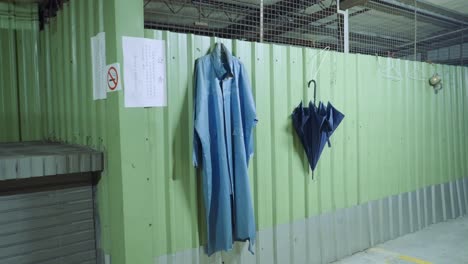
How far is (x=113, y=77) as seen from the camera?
1870 millimetres

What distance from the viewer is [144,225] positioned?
1955mm

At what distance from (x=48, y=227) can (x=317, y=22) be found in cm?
436

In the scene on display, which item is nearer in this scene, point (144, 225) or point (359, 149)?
point (144, 225)

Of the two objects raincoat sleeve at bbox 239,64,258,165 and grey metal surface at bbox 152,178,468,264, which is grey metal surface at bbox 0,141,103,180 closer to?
grey metal surface at bbox 152,178,468,264

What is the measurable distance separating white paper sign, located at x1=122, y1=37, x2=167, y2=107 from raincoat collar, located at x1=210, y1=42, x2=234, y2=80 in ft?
1.65

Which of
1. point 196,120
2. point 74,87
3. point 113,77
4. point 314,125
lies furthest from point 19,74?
point 314,125

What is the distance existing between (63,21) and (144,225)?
1.71m

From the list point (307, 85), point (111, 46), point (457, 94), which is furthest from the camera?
point (457, 94)

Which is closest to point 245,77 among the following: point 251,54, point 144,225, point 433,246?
point 251,54

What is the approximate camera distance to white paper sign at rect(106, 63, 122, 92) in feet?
6.03

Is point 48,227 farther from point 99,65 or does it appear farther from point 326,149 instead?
point 326,149

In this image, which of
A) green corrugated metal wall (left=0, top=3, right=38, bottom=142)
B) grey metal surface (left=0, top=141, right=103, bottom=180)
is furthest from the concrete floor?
green corrugated metal wall (left=0, top=3, right=38, bottom=142)

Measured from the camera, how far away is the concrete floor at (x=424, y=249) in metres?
3.40

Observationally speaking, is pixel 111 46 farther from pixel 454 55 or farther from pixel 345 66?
pixel 454 55
